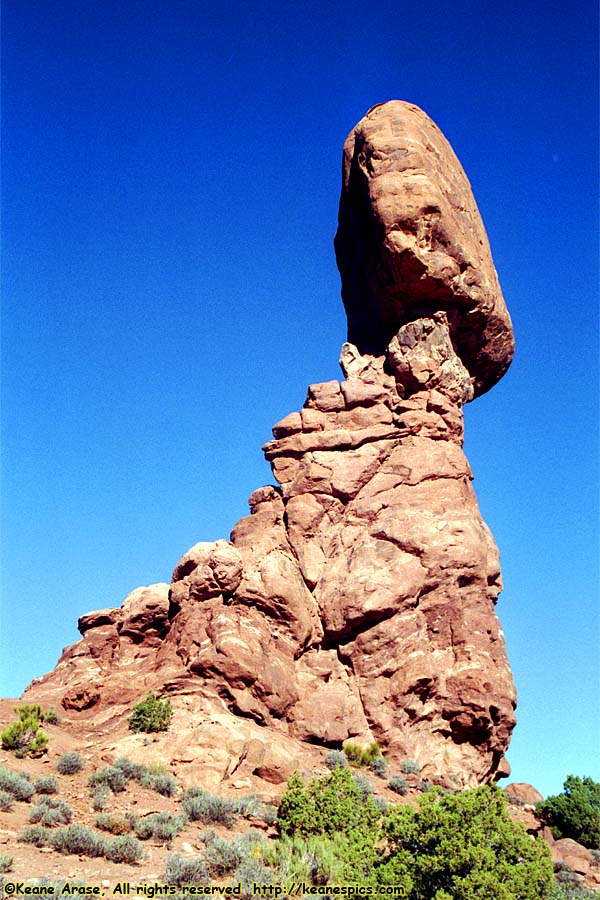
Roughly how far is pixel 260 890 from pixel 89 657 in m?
16.1

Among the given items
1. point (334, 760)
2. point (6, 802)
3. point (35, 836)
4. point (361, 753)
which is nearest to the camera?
point (35, 836)

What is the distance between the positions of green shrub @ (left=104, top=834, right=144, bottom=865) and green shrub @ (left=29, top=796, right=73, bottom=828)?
1.77 meters

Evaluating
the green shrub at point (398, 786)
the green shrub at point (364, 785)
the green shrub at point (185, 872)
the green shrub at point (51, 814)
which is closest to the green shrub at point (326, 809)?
the green shrub at point (364, 785)

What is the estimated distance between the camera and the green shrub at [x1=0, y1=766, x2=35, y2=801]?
18969 mm

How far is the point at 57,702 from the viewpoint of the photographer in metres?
27.4

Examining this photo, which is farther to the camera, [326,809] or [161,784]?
[161,784]

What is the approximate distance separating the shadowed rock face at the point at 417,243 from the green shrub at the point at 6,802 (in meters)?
24.8

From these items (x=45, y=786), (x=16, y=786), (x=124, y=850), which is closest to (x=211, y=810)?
(x=124, y=850)

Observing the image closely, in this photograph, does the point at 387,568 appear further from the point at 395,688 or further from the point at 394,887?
the point at 394,887

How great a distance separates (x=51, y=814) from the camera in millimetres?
17438

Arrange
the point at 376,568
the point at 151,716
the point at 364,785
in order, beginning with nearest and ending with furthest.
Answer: the point at 364,785 < the point at 151,716 < the point at 376,568

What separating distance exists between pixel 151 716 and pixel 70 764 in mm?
3266

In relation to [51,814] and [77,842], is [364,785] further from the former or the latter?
[77,842]

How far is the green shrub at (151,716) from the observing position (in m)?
24.3
